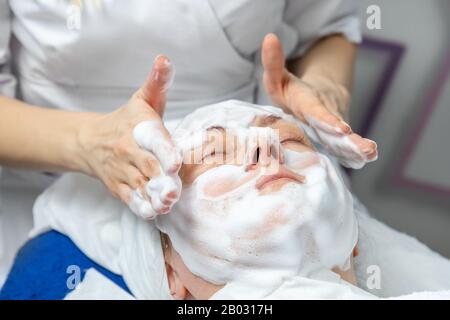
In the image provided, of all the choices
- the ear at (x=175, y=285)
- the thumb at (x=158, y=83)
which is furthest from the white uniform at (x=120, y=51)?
the ear at (x=175, y=285)

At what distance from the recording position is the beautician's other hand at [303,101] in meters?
0.83

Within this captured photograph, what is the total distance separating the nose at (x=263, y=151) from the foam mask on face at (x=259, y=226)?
13 millimetres

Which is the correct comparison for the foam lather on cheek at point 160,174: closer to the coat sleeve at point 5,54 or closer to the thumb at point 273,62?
the thumb at point 273,62

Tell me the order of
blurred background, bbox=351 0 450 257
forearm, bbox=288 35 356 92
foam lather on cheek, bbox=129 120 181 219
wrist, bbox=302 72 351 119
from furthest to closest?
blurred background, bbox=351 0 450 257 < forearm, bbox=288 35 356 92 < wrist, bbox=302 72 351 119 < foam lather on cheek, bbox=129 120 181 219

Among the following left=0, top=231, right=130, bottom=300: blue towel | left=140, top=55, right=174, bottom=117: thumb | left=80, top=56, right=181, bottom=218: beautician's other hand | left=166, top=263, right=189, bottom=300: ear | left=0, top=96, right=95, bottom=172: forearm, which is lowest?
→ left=0, top=231, right=130, bottom=300: blue towel

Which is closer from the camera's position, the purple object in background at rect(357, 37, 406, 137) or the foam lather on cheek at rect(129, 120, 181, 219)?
the foam lather on cheek at rect(129, 120, 181, 219)

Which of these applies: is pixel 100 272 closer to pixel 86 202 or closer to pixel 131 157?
pixel 86 202

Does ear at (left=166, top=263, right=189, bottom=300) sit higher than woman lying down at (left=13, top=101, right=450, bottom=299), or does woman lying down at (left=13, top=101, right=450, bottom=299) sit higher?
woman lying down at (left=13, top=101, right=450, bottom=299)

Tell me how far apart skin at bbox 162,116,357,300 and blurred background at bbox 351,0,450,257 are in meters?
0.60

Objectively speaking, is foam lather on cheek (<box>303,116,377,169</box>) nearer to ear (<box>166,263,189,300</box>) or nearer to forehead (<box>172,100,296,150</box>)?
forehead (<box>172,100,296,150</box>)

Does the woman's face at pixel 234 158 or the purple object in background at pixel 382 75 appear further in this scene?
the purple object in background at pixel 382 75

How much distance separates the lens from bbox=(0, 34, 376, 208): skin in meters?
0.80

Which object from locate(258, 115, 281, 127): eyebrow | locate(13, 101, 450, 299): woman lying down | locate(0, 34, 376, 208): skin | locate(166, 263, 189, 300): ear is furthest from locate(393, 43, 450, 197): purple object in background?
locate(166, 263, 189, 300): ear

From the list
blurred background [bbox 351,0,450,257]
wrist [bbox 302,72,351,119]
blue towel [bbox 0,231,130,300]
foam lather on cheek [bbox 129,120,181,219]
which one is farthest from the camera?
blurred background [bbox 351,0,450,257]
